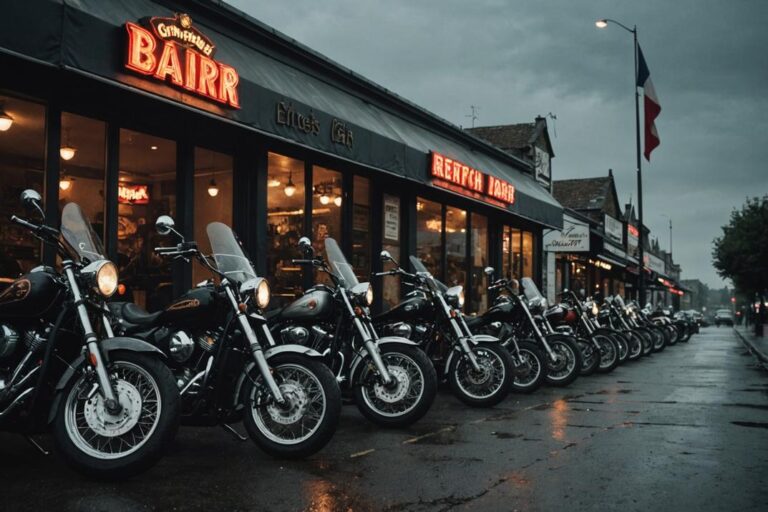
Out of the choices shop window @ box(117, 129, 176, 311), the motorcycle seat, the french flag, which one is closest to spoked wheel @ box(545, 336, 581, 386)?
shop window @ box(117, 129, 176, 311)

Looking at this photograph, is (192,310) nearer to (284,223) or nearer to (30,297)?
(30,297)

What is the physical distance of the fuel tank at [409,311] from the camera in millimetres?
8211

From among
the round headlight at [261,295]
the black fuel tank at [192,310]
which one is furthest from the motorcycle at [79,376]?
the round headlight at [261,295]

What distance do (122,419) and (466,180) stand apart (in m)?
11.2

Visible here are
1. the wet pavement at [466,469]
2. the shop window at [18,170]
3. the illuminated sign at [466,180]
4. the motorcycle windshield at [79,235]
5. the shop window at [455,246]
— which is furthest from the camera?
the shop window at [455,246]

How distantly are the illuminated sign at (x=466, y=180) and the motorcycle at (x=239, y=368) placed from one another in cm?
855

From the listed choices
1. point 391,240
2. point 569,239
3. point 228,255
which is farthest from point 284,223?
point 569,239

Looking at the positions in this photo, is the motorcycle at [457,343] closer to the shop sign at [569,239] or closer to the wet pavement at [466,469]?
the wet pavement at [466,469]

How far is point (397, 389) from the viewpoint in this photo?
671 cm

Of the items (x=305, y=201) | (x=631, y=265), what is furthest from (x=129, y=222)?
(x=631, y=265)

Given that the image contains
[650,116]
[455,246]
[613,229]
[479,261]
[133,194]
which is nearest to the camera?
[133,194]

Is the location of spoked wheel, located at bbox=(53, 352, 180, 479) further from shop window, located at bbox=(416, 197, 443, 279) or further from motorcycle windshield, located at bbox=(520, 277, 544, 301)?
shop window, located at bbox=(416, 197, 443, 279)

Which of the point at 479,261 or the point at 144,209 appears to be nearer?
the point at 144,209

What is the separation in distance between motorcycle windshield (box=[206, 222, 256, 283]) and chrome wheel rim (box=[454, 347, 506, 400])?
3234mm
